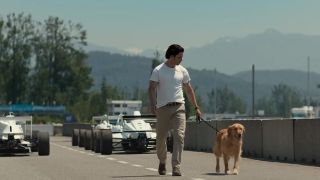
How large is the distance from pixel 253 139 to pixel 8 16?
339 feet

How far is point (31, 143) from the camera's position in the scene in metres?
26.6

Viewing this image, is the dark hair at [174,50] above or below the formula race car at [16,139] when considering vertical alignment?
above

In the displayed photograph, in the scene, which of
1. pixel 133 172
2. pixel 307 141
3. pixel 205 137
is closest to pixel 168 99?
pixel 133 172

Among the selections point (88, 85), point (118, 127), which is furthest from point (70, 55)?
point (118, 127)

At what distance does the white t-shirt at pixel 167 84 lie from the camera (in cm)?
1473

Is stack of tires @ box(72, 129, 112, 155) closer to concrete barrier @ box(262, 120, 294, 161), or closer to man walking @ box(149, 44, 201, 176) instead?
concrete barrier @ box(262, 120, 294, 161)

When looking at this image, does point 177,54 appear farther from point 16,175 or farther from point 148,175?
point 16,175

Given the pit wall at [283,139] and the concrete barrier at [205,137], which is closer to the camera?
the pit wall at [283,139]

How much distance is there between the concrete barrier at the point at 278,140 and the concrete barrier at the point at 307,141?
1.17ft

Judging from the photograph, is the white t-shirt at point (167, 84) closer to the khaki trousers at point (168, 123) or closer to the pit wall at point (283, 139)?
the khaki trousers at point (168, 123)

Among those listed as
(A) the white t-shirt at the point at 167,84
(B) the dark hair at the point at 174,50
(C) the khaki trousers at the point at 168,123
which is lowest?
(C) the khaki trousers at the point at 168,123

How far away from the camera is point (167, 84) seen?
14742 millimetres

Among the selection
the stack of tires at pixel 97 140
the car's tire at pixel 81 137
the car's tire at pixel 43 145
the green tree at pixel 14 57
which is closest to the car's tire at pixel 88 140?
the stack of tires at pixel 97 140

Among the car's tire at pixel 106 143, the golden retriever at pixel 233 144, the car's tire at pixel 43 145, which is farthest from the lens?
the car's tire at pixel 43 145
